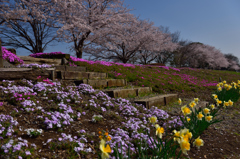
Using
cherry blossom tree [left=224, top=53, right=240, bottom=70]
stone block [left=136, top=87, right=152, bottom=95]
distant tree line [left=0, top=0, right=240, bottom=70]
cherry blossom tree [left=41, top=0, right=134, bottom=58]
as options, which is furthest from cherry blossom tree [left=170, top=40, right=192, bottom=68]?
stone block [left=136, top=87, right=152, bottom=95]

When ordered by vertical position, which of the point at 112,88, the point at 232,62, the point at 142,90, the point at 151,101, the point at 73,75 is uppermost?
the point at 232,62

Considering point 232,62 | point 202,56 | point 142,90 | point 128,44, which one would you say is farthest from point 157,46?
point 232,62

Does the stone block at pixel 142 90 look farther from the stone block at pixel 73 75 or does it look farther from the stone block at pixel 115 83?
the stone block at pixel 73 75

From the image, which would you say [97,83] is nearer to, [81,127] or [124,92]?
[124,92]

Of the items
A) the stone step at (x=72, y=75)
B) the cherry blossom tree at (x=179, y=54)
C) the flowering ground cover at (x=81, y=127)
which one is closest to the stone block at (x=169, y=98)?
the flowering ground cover at (x=81, y=127)

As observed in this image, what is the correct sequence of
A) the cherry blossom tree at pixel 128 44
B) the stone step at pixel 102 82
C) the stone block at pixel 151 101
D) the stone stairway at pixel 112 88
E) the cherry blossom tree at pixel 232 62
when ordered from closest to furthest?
the stone block at pixel 151 101, the stone stairway at pixel 112 88, the stone step at pixel 102 82, the cherry blossom tree at pixel 128 44, the cherry blossom tree at pixel 232 62

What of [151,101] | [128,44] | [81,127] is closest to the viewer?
[81,127]

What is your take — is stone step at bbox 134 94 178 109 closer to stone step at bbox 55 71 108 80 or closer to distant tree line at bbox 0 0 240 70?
stone step at bbox 55 71 108 80

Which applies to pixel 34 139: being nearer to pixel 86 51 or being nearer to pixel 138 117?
pixel 138 117

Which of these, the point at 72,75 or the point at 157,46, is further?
the point at 157,46

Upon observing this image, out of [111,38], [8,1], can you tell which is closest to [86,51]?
[111,38]

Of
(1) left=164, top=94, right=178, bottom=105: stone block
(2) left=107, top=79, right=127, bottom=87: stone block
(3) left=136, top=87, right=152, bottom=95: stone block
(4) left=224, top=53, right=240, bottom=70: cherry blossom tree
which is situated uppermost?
(4) left=224, top=53, right=240, bottom=70: cherry blossom tree

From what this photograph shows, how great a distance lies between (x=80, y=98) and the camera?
4.32 meters

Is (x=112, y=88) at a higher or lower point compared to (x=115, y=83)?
lower
